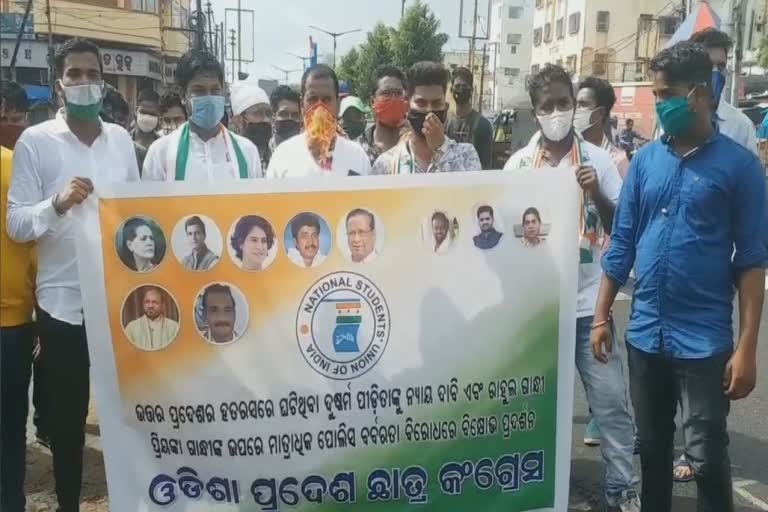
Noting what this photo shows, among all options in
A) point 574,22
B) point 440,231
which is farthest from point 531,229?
point 574,22

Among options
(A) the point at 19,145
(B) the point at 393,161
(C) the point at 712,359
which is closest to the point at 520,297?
(C) the point at 712,359

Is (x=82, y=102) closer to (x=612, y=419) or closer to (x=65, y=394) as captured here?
(x=65, y=394)

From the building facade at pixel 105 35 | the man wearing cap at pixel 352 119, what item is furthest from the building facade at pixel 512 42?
the man wearing cap at pixel 352 119

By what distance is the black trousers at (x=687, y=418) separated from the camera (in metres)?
2.68

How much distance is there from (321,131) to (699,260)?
5.39 ft

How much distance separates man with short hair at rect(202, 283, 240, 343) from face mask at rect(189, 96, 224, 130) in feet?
2.97

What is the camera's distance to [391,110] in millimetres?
3877

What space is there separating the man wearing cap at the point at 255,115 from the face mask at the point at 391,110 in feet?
7.74

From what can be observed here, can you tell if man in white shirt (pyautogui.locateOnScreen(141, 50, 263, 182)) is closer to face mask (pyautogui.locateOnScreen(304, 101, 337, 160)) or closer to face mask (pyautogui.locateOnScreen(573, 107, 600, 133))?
face mask (pyautogui.locateOnScreen(304, 101, 337, 160))

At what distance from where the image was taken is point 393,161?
340 centimetres

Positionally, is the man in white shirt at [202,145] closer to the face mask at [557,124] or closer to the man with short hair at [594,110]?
the face mask at [557,124]

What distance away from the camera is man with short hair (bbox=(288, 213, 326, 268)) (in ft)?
8.80

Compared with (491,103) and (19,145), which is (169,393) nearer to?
(19,145)

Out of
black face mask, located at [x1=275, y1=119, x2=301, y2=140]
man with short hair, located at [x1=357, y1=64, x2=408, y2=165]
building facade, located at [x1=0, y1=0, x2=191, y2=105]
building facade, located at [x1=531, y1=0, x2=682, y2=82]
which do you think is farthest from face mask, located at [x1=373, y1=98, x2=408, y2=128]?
building facade, located at [x1=531, y1=0, x2=682, y2=82]
